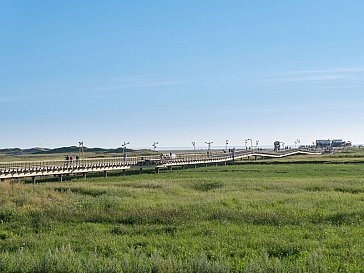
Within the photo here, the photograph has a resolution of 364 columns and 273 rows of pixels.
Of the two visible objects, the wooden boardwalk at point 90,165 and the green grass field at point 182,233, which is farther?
the wooden boardwalk at point 90,165

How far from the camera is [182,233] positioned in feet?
60.8

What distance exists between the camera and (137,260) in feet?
44.9

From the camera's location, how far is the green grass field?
1344 cm

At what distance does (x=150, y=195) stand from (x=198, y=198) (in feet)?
13.1

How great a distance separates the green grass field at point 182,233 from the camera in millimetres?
13438

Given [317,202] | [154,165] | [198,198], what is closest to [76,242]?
[198,198]

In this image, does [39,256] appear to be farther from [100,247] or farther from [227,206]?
[227,206]

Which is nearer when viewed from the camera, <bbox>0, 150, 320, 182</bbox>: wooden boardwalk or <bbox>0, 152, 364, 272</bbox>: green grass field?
<bbox>0, 152, 364, 272</bbox>: green grass field

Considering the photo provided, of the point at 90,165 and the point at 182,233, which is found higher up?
the point at 90,165

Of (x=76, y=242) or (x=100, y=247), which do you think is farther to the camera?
(x=76, y=242)

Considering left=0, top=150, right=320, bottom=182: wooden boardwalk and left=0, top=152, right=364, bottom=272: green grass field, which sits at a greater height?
left=0, top=150, right=320, bottom=182: wooden boardwalk

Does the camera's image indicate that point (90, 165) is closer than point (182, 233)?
No

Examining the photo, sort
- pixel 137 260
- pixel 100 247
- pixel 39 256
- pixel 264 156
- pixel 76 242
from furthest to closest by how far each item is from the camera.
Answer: pixel 264 156, pixel 76 242, pixel 100 247, pixel 39 256, pixel 137 260

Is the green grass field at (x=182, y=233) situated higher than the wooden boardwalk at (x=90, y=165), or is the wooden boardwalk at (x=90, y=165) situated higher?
the wooden boardwalk at (x=90, y=165)
